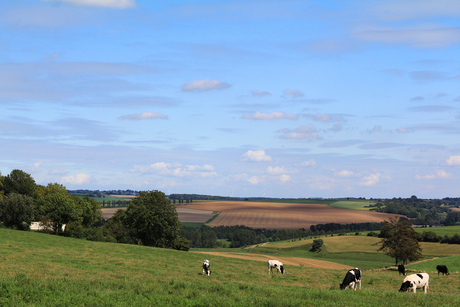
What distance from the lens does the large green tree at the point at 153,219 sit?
251 feet

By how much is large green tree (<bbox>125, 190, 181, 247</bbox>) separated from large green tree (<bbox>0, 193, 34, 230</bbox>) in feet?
66.7

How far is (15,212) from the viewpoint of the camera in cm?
7488

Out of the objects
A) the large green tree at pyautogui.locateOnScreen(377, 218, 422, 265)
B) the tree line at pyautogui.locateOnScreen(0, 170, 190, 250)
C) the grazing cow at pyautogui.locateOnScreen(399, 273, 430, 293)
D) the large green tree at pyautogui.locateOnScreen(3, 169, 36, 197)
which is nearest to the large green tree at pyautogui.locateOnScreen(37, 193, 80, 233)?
the tree line at pyautogui.locateOnScreen(0, 170, 190, 250)

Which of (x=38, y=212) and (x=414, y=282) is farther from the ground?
(x=38, y=212)

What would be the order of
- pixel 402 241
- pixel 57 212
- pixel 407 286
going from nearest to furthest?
pixel 407 286 → pixel 402 241 → pixel 57 212

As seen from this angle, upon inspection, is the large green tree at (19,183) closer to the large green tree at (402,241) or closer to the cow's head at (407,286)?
the large green tree at (402,241)

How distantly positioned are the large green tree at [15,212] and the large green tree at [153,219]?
801 inches

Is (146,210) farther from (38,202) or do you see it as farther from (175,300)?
(175,300)

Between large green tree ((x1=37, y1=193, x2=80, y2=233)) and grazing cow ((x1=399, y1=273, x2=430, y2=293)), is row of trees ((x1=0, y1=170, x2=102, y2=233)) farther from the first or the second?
grazing cow ((x1=399, y1=273, x2=430, y2=293))

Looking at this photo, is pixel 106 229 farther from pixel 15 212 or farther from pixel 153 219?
pixel 15 212

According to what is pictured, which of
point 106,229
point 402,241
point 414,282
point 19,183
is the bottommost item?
point 106,229

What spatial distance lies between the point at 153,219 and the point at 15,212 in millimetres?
28441

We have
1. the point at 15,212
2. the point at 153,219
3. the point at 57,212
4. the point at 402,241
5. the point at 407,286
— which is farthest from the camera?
the point at 153,219

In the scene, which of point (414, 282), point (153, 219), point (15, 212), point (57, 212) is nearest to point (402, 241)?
point (414, 282)
